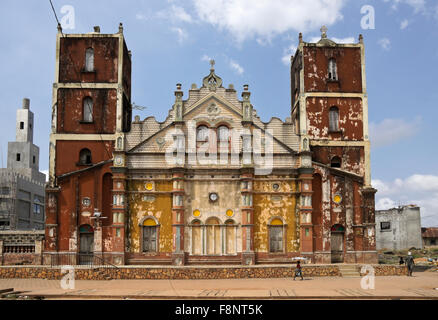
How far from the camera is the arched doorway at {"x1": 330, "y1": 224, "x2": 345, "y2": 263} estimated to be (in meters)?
35.5

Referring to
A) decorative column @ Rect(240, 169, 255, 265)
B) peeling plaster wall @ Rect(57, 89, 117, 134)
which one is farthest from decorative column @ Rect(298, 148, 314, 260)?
peeling plaster wall @ Rect(57, 89, 117, 134)

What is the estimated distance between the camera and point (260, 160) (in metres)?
35.9

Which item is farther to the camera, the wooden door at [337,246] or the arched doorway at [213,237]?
the wooden door at [337,246]

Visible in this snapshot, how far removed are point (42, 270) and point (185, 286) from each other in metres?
9.81

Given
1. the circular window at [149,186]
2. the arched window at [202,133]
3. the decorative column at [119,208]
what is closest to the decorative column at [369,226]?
the arched window at [202,133]

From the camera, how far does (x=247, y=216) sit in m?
34.6

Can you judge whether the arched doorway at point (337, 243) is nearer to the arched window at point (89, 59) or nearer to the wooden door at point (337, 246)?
the wooden door at point (337, 246)

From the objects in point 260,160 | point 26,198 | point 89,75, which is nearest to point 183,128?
point 260,160

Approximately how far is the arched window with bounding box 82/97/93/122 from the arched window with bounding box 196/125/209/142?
784 cm

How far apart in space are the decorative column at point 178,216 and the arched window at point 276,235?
6.01 m

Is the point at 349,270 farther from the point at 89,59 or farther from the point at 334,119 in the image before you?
the point at 89,59

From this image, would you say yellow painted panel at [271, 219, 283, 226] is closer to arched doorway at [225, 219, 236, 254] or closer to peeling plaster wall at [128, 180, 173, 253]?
arched doorway at [225, 219, 236, 254]

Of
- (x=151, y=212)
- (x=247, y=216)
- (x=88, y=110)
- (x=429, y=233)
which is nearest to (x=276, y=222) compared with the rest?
(x=247, y=216)

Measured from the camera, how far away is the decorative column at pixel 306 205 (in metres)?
34.6
